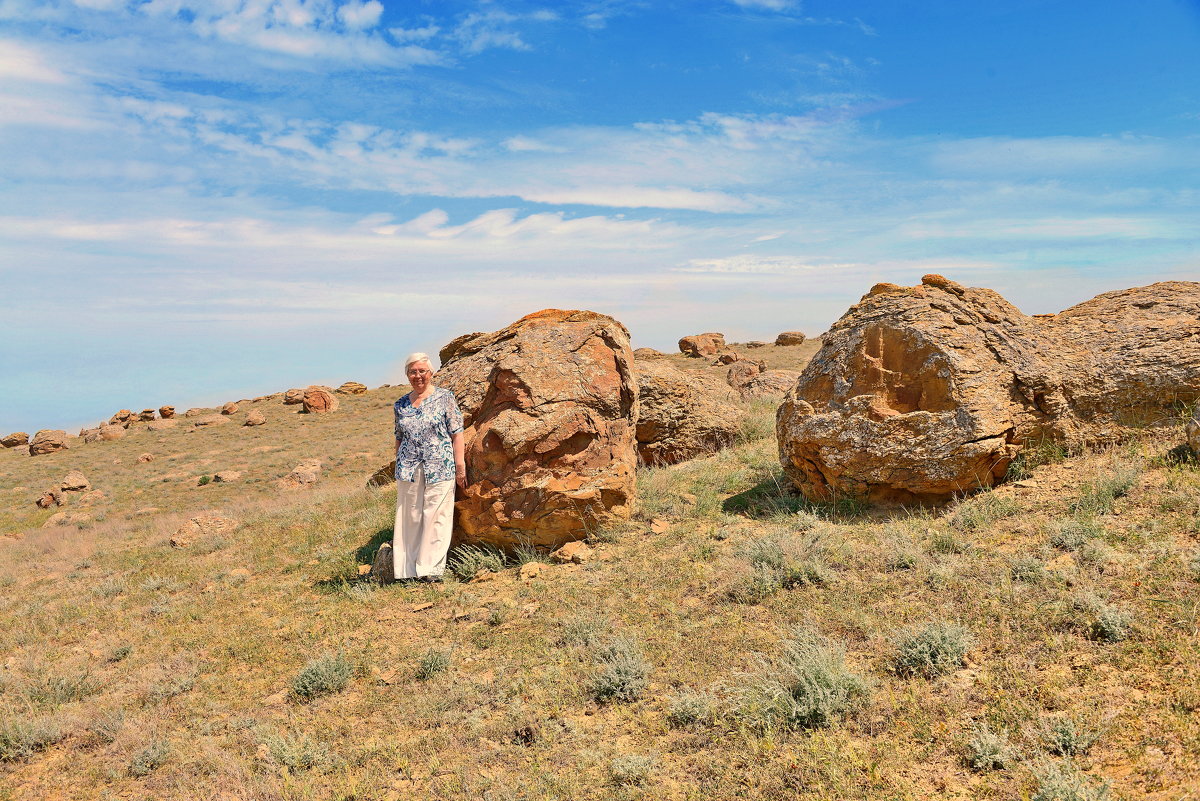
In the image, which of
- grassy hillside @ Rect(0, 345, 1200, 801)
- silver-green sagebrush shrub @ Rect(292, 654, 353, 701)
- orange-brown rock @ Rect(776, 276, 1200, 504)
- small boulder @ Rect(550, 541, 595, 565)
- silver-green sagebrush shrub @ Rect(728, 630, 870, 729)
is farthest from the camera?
small boulder @ Rect(550, 541, 595, 565)

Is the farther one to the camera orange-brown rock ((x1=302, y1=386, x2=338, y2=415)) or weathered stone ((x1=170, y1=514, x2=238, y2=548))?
orange-brown rock ((x1=302, y1=386, x2=338, y2=415))

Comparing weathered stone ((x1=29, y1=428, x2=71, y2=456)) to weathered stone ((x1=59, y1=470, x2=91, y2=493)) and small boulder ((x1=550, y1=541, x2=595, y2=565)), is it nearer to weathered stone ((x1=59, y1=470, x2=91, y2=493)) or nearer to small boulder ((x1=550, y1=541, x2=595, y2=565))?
weathered stone ((x1=59, y1=470, x2=91, y2=493))

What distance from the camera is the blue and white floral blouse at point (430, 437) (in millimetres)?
7340

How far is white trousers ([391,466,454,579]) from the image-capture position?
24.3 feet

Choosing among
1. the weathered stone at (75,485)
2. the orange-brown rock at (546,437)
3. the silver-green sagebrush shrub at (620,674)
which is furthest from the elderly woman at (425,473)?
the weathered stone at (75,485)

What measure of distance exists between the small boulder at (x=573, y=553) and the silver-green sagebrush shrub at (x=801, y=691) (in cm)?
296

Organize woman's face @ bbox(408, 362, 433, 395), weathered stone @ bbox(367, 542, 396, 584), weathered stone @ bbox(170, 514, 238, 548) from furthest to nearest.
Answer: weathered stone @ bbox(170, 514, 238, 548) → weathered stone @ bbox(367, 542, 396, 584) → woman's face @ bbox(408, 362, 433, 395)

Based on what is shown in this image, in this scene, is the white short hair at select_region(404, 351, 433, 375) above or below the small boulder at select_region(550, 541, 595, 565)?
above

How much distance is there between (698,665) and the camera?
183 inches

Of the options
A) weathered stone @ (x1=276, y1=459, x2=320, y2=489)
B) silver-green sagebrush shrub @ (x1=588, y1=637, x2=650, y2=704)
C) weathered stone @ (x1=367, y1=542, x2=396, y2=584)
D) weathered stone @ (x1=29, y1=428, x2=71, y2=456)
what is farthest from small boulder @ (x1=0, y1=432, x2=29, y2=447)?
silver-green sagebrush shrub @ (x1=588, y1=637, x2=650, y2=704)

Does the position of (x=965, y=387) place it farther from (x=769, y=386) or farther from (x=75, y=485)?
(x=75, y=485)

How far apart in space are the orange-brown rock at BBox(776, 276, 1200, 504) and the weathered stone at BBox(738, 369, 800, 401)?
353 inches

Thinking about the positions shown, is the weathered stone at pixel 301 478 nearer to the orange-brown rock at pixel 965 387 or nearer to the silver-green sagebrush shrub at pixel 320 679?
the silver-green sagebrush shrub at pixel 320 679

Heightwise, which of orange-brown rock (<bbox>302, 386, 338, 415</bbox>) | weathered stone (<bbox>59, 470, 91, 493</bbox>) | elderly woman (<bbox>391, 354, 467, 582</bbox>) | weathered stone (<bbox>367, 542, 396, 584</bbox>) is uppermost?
orange-brown rock (<bbox>302, 386, 338, 415</bbox>)
